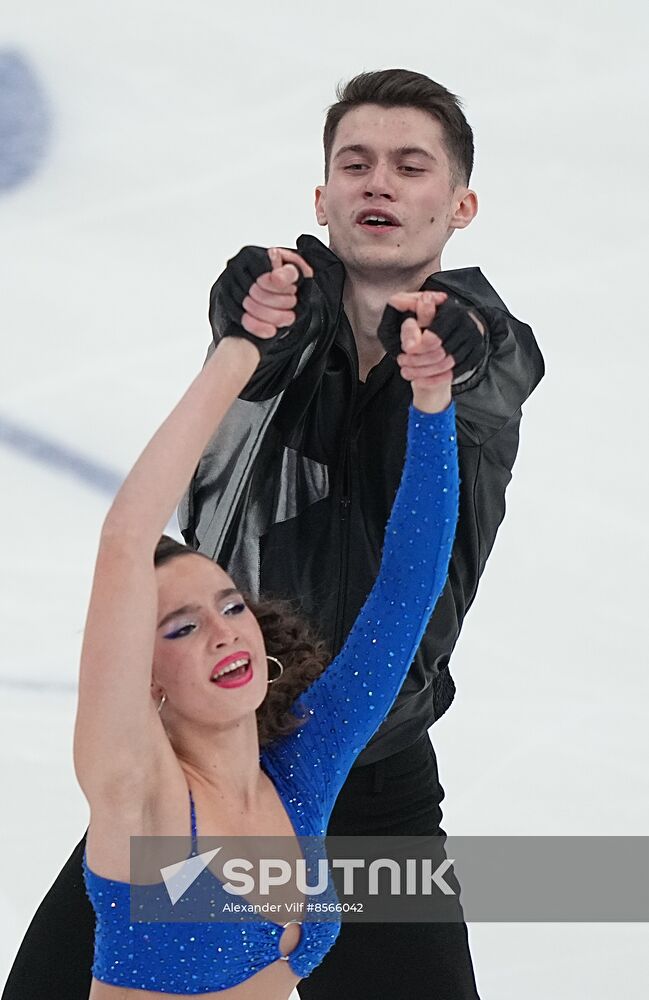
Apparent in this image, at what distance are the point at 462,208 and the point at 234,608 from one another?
0.87 meters

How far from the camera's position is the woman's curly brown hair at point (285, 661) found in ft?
6.76

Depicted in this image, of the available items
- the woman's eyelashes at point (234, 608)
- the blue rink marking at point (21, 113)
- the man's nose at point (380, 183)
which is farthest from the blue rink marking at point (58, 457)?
the woman's eyelashes at point (234, 608)

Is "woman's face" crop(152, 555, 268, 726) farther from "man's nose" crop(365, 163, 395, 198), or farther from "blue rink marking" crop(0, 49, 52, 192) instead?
"blue rink marking" crop(0, 49, 52, 192)

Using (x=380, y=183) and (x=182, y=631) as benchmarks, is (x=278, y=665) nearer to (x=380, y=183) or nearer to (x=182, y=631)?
(x=182, y=631)

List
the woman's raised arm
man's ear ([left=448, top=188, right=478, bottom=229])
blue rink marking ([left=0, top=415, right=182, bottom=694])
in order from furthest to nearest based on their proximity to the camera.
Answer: blue rink marking ([left=0, top=415, right=182, bottom=694]) < man's ear ([left=448, top=188, right=478, bottom=229]) < the woman's raised arm

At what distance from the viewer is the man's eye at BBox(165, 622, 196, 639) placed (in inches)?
72.4

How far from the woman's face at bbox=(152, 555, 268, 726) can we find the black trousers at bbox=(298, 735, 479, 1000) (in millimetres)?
570

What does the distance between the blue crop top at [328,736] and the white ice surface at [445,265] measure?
58.0 inches

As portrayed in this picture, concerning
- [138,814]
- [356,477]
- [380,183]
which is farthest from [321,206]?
[138,814]

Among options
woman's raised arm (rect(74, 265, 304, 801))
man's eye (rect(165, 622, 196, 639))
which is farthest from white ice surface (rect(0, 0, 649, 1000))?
woman's raised arm (rect(74, 265, 304, 801))

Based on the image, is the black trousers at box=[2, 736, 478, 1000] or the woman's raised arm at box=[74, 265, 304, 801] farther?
the black trousers at box=[2, 736, 478, 1000]

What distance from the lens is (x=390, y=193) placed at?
2273mm

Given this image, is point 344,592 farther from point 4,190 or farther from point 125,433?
point 4,190

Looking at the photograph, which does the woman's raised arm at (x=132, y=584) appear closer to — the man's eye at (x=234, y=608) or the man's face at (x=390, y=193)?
the man's eye at (x=234, y=608)
